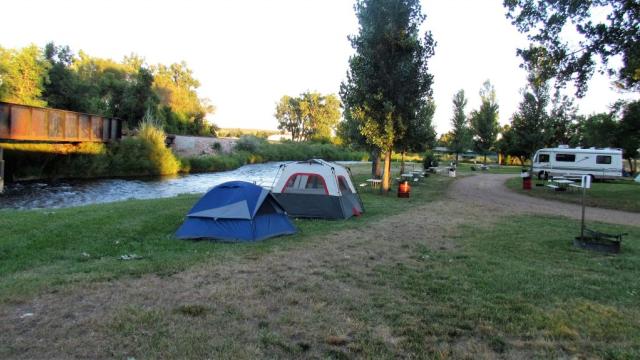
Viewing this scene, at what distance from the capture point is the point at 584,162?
94.8 feet

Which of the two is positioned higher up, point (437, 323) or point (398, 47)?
point (398, 47)

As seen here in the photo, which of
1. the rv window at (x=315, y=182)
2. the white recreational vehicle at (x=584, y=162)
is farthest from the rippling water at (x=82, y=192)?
the white recreational vehicle at (x=584, y=162)

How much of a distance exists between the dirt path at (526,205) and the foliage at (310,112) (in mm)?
Answer: 86855

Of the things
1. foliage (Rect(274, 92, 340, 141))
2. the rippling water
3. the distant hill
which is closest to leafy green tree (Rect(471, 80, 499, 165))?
the rippling water

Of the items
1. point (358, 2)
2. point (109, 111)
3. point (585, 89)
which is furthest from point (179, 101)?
point (585, 89)

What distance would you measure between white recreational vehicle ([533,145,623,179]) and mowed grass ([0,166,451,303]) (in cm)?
2257

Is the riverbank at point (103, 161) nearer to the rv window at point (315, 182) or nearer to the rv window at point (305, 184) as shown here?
the rv window at point (305, 184)

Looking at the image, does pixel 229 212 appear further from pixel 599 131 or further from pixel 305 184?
pixel 599 131

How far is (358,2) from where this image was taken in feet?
59.9

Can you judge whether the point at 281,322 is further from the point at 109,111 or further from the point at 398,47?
the point at 109,111

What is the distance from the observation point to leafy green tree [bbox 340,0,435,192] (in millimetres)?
17703

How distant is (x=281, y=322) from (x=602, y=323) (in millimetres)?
3488

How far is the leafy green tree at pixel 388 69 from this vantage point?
17703mm

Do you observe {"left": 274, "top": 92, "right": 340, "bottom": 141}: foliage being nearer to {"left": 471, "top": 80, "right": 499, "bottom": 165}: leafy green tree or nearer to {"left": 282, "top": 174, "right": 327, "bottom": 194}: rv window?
{"left": 471, "top": 80, "right": 499, "bottom": 165}: leafy green tree
